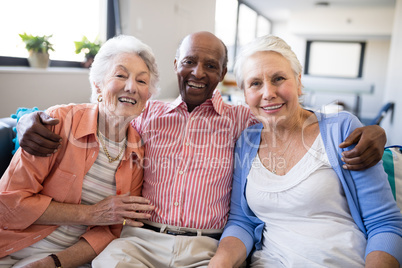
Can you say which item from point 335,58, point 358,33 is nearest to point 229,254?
point 358,33

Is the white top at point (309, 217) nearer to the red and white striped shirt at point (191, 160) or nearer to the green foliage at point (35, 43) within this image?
the red and white striped shirt at point (191, 160)

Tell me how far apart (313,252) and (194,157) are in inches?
22.9

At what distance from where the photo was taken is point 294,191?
1.14 meters

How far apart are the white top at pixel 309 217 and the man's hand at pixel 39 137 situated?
2.52 ft

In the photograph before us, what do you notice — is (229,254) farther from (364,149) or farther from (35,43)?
(35,43)

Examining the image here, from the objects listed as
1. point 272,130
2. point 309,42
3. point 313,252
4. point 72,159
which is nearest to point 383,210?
point 313,252

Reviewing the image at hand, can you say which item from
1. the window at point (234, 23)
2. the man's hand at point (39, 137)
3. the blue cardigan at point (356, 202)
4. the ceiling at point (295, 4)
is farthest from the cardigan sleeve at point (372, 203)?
the ceiling at point (295, 4)

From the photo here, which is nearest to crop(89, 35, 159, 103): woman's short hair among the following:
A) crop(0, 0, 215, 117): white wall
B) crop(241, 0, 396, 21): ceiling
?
crop(0, 0, 215, 117): white wall

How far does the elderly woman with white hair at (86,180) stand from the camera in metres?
1.15

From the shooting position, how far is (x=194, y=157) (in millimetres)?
1366

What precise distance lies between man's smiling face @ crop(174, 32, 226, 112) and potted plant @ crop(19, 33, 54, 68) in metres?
1.38

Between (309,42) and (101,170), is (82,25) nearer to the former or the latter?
(101,170)

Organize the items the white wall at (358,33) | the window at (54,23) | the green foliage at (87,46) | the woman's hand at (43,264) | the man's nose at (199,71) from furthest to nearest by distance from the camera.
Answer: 1. the white wall at (358,33)
2. the green foliage at (87,46)
3. the window at (54,23)
4. the man's nose at (199,71)
5. the woman's hand at (43,264)

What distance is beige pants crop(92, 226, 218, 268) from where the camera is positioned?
1.18m
